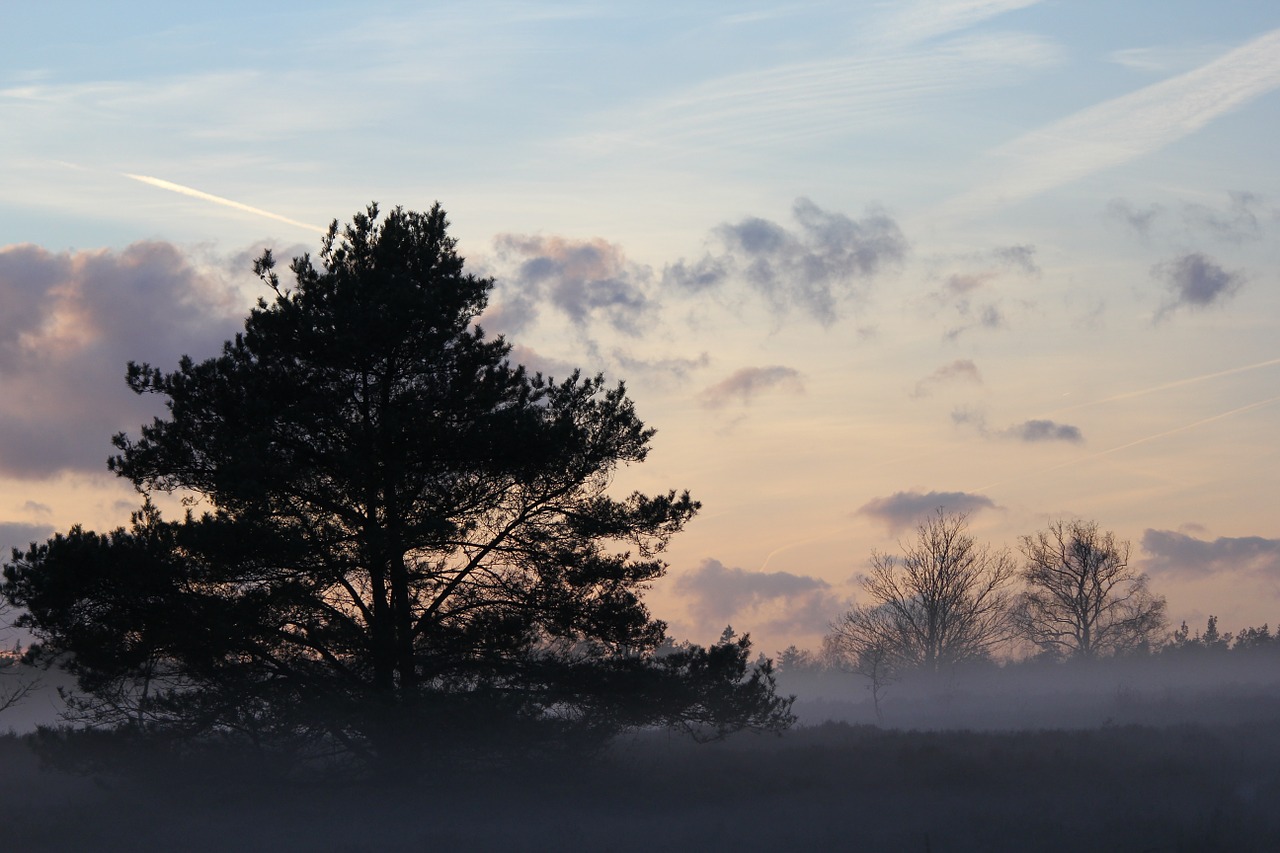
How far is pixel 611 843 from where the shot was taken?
56.4 feet

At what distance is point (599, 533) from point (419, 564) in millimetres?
3315

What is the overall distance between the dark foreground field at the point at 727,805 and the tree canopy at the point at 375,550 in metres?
1.42

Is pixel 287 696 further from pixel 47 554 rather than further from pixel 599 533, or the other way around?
pixel 599 533

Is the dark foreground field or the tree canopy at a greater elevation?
the tree canopy

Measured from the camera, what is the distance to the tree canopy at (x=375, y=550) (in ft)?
61.8

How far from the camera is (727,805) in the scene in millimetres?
20484

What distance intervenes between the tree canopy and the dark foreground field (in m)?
1.42

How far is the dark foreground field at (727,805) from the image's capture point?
17.1m

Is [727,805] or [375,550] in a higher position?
[375,550]

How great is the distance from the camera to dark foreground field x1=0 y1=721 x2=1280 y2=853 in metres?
17.1

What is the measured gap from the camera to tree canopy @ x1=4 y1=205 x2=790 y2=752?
1883cm

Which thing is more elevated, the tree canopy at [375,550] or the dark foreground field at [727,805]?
the tree canopy at [375,550]

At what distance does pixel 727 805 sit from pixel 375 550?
7942mm

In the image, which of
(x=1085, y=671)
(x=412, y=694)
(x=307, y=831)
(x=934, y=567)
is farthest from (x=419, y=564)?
(x=1085, y=671)
